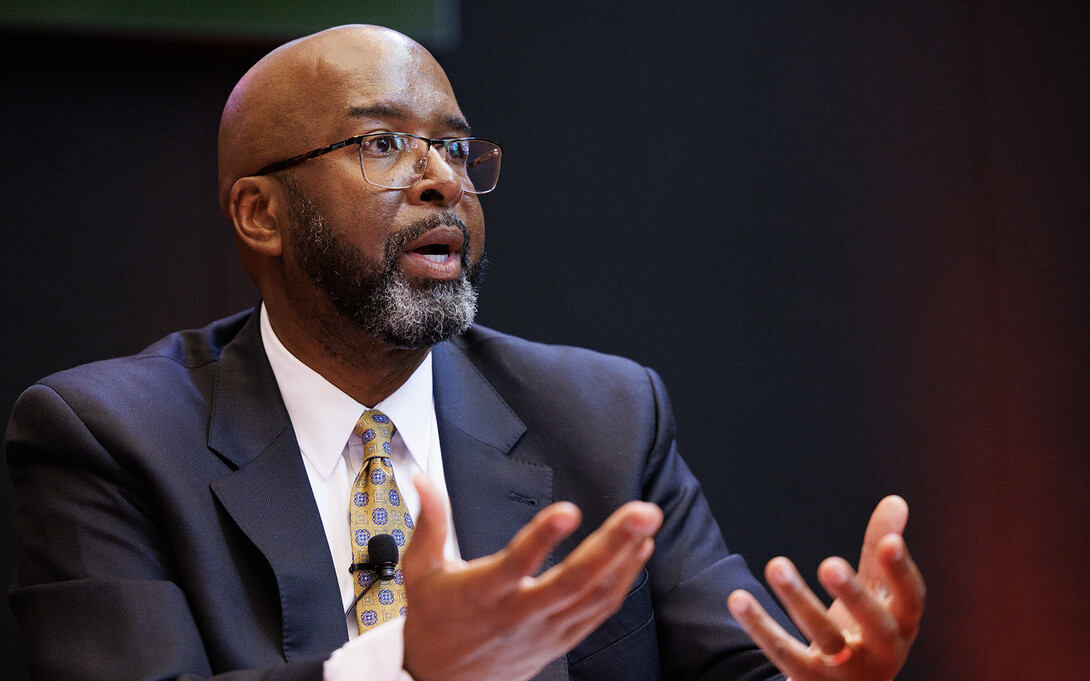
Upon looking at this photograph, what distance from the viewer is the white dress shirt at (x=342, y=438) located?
1.76 m

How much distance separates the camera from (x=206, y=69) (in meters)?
2.37

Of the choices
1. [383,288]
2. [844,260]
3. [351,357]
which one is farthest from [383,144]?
[844,260]

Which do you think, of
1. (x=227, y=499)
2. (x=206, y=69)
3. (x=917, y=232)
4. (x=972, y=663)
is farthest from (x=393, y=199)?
(x=972, y=663)

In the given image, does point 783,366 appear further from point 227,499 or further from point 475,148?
point 227,499

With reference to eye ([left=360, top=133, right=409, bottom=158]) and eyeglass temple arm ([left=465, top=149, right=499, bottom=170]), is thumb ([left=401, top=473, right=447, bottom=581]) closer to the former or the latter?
eye ([left=360, top=133, right=409, bottom=158])

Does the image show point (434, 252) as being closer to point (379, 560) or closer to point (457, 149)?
point (457, 149)

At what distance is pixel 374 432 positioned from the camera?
1842 mm

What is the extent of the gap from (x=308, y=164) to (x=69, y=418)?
602 mm

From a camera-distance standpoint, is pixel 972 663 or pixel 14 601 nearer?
pixel 14 601

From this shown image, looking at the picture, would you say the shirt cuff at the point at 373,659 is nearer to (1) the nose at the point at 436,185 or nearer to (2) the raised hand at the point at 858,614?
(2) the raised hand at the point at 858,614

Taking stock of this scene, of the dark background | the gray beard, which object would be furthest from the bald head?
the dark background

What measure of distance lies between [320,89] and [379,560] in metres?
0.86

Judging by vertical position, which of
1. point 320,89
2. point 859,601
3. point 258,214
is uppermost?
point 320,89

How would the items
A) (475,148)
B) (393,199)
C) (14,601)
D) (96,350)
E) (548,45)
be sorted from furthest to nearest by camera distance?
(548,45), (96,350), (475,148), (393,199), (14,601)
